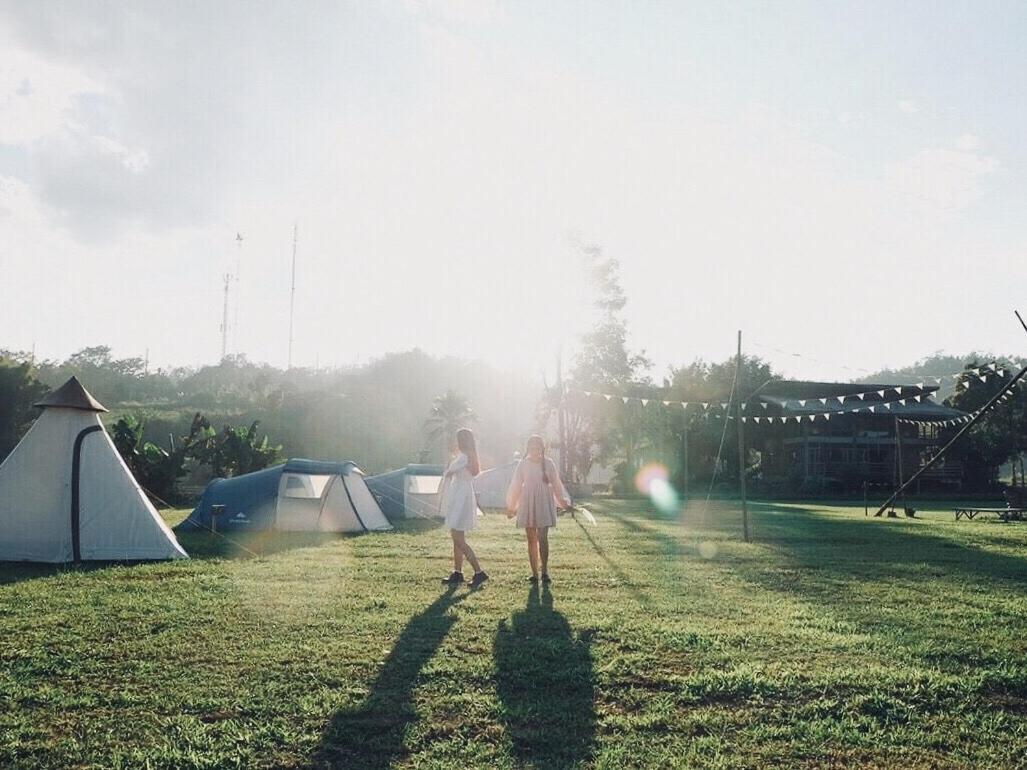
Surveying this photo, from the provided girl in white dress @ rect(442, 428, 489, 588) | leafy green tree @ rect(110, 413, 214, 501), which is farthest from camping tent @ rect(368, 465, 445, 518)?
girl in white dress @ rect(442, 428, 489, 588)

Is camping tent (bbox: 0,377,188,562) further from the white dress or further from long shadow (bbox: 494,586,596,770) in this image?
long shadow (bbox: 494,586,596,770)

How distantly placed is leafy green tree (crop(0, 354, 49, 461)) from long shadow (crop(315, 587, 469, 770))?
144 ft

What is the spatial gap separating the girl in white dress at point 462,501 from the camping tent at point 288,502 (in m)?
8.22

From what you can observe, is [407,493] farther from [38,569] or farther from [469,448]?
[469,448]

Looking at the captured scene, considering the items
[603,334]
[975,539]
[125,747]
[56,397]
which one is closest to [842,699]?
[125,747]

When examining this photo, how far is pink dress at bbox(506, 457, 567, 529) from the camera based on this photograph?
10422 millimetres

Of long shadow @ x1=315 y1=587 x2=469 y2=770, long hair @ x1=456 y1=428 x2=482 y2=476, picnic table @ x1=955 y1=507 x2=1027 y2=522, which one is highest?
long hair @ x1=456 y1=428 x2=482 y2=476

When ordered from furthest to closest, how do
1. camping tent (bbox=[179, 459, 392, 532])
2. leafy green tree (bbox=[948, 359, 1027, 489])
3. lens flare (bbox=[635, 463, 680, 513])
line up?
leafy green tree (bbox=[948, 359, 1027, 489])
lens flare (bbox=[635, 463, 680, 513])
camping tent (bbox=[179, 459, 392, 532])

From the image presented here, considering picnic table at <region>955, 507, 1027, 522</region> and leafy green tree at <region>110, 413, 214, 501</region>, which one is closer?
picnic table at <region>955, 507, 1027, 522</region>

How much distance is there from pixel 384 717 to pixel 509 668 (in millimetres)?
1384

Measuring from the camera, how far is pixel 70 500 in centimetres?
1242

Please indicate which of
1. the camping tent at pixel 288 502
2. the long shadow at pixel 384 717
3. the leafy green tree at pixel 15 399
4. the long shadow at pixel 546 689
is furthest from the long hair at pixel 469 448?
the leafy green tree at pixel 15 399

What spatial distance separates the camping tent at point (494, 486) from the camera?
1095 inches

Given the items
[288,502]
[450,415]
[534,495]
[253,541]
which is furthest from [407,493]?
[450,415]
